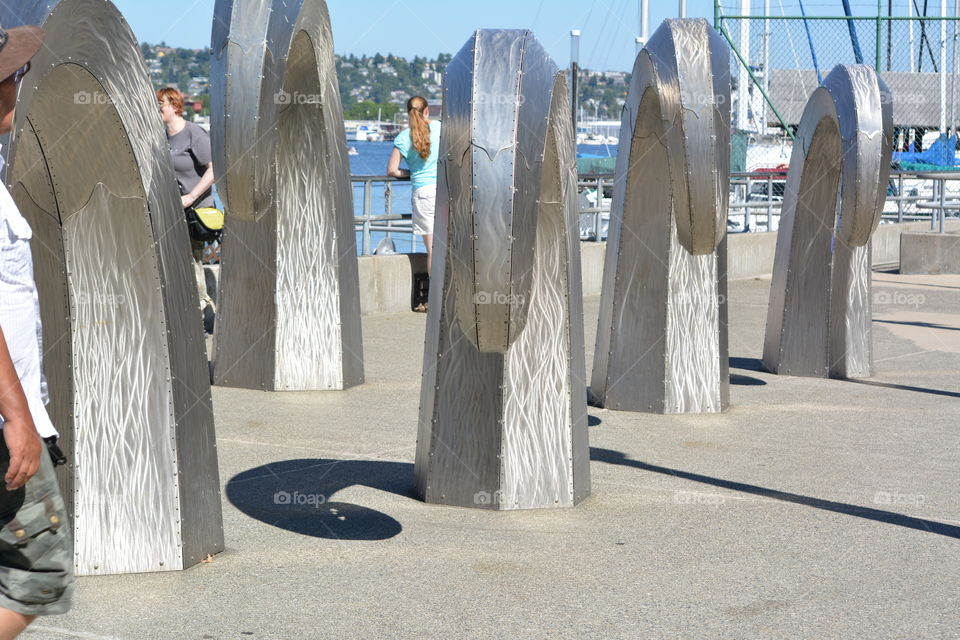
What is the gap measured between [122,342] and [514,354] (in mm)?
1811

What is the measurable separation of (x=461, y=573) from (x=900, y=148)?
23149 millimetres

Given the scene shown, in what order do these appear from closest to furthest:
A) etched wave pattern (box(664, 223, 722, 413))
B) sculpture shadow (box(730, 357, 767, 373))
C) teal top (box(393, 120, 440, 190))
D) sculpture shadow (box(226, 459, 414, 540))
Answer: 1. sculpture shadow (box(226, 459, 414, 540))
2. etched wave pattern (box(664, 223, 722, 413))
3. sculpture shadow (box(730, 357, 767, 373))
4. teal top (box(393, 120, 440, 190))

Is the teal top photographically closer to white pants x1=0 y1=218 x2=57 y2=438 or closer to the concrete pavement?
the concrete pavement

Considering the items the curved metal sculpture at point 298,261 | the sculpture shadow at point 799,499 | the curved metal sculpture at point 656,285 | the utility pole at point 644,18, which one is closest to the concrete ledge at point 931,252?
the utility pole at point 644,18

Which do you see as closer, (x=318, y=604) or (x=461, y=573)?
(x=318, y=604)

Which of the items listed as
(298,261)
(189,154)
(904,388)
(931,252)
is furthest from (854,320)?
(931,252)

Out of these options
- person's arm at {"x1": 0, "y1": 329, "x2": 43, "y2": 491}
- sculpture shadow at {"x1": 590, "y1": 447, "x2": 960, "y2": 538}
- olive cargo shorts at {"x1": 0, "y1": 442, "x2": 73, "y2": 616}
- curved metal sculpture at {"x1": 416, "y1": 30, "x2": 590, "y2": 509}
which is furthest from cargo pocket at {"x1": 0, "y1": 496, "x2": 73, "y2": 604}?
sculpture shadow at {"x1": 590, "y1": 447, "x2": 960, "y2": 538}

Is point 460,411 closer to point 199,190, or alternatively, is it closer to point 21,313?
point 21,313

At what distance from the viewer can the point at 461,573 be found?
4.89 metres

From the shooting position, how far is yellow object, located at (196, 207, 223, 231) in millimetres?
10227

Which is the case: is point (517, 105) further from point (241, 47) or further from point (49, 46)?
point (241, 47)

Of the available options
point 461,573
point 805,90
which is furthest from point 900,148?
point 461,573

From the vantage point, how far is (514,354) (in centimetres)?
586

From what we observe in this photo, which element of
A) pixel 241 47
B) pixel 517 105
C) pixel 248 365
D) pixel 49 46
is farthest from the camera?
pixel 248 365
